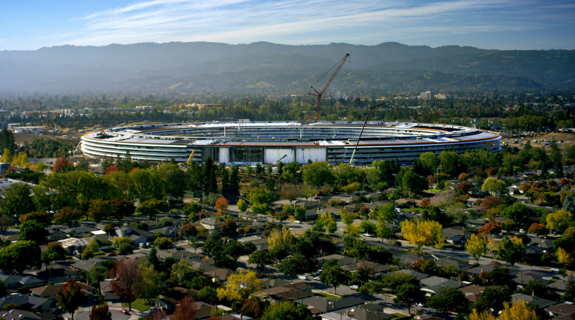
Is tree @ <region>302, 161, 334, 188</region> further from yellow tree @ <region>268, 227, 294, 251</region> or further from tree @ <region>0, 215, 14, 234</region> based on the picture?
tree @ <region>0, 215, 14, 234</region>

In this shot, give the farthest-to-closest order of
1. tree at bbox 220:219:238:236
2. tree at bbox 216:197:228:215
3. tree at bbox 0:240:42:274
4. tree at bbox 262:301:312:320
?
1. tree at bbox 216:197:228:215
2. tree at bbox 220:219:238:236
3. tree at bbox 0:240:42:274
4. tree at bbox 262:301:312:320

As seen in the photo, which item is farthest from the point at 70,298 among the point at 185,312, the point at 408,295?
the point at 408,295

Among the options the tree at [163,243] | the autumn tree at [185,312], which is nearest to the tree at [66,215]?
the tree at [163,243]

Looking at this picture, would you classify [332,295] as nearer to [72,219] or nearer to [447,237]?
[447,237]

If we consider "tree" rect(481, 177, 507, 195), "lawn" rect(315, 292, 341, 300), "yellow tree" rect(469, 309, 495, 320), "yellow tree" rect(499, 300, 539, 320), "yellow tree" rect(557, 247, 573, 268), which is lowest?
"lawn" rect(315, 292, 341, 300)

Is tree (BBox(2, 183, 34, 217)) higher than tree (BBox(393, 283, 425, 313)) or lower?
higher

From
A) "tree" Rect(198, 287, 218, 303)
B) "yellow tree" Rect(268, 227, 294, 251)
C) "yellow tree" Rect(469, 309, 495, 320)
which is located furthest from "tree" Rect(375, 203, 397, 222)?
"tree" Rect(198, 287, 218, 303)
